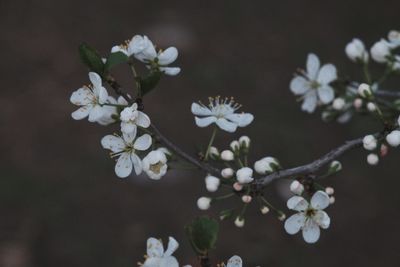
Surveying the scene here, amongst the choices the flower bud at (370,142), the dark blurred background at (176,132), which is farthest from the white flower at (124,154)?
the dark blurred background at (176,132)

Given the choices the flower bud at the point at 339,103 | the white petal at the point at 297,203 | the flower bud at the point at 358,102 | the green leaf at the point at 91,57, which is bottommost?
the white petal at the point at 297,203

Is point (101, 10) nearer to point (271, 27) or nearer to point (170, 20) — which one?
point (170, 20)

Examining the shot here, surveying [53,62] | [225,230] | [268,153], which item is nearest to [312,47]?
[268,153]

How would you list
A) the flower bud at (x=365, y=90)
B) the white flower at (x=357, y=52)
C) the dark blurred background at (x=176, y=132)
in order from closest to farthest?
the flower bud at (x=365, y=90) < the white flower at (x=357, y=52) < the dark blurred background at (x=176, y=132)

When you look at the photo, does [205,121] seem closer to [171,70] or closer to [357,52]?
[171,70]

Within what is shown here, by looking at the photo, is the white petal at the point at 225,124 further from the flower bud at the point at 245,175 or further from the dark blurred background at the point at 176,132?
the dark blurred background at the point at 176,132

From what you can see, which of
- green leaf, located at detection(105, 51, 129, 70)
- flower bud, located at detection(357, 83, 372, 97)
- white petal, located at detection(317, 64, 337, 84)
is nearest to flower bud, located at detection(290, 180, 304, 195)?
flower bud, located at detection(357, 83, 372, 97)

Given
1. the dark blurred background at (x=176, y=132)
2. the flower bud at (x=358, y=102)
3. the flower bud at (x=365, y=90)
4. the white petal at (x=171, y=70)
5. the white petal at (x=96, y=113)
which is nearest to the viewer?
the white petal at (x=96, y=113)
